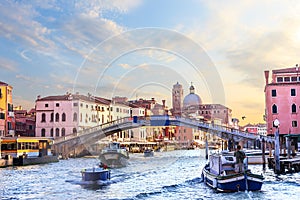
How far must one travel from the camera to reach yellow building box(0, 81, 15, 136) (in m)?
36.7

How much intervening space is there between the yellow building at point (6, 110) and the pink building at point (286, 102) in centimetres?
2138

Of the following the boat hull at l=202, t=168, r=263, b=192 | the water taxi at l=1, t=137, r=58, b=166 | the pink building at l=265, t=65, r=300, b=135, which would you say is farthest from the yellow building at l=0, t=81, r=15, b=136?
the boat hull at l=202, t=168, r=263, b=192

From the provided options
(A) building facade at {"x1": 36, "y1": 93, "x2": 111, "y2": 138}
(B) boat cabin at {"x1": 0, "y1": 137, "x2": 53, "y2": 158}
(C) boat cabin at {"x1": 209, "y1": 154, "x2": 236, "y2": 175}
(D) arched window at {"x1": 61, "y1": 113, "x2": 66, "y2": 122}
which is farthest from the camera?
(D) arched window at {"x1": 61, "y1": 113, "x2": 66, "y2": 122}

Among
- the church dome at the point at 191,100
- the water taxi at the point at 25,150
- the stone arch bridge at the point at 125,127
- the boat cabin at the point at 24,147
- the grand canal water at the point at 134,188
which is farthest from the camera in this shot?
the church dome at the point at 191,100

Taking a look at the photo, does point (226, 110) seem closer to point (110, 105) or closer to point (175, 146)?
point (175, 146)

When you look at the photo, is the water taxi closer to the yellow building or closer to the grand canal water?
the yellow building

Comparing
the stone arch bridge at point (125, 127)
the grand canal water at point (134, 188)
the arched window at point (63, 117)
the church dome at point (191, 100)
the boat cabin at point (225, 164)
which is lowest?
the grand canal water at point (134, 188)

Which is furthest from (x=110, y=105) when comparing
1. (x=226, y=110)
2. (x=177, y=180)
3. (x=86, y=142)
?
(x=226, y=110)

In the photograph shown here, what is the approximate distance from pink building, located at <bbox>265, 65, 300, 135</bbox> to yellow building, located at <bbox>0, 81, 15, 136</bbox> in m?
21.4

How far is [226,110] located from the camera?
83875mm

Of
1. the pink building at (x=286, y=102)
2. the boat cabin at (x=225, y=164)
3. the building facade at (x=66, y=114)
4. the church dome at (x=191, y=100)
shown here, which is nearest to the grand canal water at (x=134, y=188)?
the boat cabin at (x=225, y=164)

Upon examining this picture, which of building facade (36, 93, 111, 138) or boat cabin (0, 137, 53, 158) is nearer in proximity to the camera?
boat cabin (0, 137, 53, 158)

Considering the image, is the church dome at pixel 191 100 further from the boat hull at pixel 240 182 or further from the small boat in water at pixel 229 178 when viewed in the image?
the boat hull at pixel 240 182

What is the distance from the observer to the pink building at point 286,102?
115 feet
